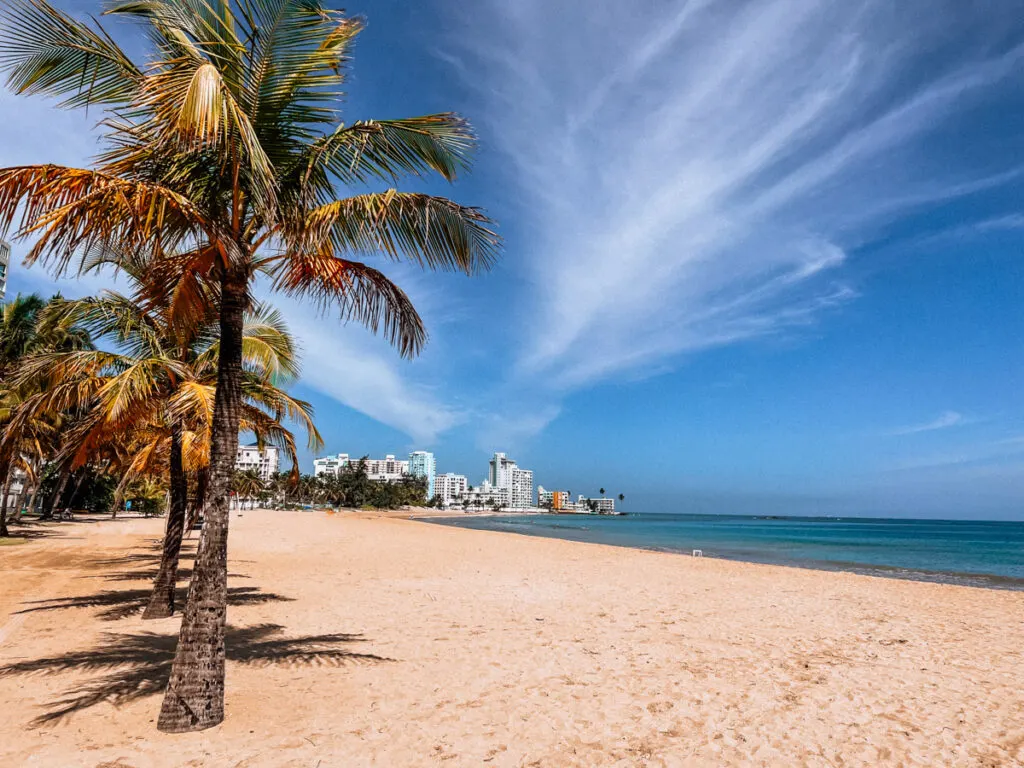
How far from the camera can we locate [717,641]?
8.10 meters

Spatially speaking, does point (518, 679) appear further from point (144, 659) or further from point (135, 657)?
point (135, 657)

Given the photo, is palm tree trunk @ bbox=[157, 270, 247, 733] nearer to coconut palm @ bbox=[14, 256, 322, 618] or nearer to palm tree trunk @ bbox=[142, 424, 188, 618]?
coconut palm @ bbox=[14, 256, 322, 618]

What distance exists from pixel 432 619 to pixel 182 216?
7110 millimetres

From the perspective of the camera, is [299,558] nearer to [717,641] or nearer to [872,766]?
[717,641]

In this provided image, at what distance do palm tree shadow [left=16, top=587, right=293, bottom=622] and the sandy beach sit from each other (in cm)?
8

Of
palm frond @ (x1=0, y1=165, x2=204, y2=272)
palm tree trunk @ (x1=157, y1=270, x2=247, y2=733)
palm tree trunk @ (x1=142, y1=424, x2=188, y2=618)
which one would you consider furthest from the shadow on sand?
palm frond @ (x1=0, y1=165, x2=204, y2=272)

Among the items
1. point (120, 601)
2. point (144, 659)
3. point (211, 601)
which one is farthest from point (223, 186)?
point (120, 601)

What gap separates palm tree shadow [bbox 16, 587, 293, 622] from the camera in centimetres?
877

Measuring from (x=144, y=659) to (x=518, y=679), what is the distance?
13.4ft

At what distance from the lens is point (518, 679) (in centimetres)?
611

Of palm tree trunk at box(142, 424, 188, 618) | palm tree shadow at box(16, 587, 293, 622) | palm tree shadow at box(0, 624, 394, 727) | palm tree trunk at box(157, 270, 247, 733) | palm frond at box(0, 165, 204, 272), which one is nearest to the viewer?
palm frond at box(0, 165, 204, 272)

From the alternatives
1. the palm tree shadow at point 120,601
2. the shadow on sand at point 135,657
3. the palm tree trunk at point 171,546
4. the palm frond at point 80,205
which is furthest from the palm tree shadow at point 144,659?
the palm frond at point 80,205

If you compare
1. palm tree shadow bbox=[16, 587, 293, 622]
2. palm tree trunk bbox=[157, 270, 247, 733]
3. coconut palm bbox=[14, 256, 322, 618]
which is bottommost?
palm tree shadow bbox=[16, 587, 293, 622]

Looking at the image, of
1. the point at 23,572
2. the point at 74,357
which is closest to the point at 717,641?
the point at 74,357
